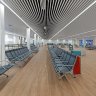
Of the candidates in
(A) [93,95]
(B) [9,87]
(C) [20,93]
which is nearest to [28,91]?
(C) [20,93]

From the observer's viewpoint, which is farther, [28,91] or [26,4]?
[26,4]

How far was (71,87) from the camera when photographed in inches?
171

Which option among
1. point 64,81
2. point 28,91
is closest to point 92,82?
point 64,81

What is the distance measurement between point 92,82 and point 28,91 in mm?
2154

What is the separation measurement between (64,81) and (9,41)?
A: 94.3 ft

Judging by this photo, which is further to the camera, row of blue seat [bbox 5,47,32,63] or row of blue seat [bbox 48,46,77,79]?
row of blue seat [bbox 5,47,32,63]

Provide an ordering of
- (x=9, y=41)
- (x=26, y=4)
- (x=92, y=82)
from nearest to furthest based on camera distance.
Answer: (x=92, y=82) → (x=26, y=4) → (x=9, y=41)

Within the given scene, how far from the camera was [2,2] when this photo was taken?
280 inches

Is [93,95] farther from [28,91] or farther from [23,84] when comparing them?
[23,84]

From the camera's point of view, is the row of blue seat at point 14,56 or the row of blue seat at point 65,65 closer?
the row of blue seat at point 65,65

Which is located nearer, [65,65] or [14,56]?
[65,65]

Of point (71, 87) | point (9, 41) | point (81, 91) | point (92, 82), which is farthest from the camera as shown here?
point (9, 41)

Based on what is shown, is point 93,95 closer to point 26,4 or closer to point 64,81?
point 64,81

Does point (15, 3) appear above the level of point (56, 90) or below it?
above
